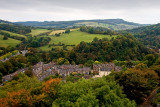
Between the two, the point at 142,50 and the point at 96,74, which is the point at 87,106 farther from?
the point at 142,50

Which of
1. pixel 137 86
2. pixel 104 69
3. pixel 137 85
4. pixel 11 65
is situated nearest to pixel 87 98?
pixel 137 86

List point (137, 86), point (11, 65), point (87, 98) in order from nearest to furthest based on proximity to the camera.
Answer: point (87, 98), point (137, 86), point (11, 65)

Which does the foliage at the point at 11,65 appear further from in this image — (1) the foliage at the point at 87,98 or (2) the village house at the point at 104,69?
(1) the foliage at the point at 87,98

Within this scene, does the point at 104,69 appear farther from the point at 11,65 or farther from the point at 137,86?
the point at 11,65

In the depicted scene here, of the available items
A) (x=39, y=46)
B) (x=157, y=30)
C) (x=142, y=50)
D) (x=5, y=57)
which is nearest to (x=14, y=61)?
(x=5, y=57)

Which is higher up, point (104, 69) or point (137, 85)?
point (137, 85)

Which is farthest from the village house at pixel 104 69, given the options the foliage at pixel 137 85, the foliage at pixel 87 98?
the foliage at pixel 87 98

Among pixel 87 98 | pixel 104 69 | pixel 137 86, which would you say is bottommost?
pixel 104 69

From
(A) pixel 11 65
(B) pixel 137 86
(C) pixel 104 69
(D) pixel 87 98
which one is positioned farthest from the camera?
(A) pixel 11 65

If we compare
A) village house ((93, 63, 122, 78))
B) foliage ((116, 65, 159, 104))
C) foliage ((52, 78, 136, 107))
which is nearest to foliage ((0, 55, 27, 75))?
village house ((93, 63, 122, 78))

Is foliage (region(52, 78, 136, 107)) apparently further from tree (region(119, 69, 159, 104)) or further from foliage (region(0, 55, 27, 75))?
foliage (region(0, 55, 27, 75))

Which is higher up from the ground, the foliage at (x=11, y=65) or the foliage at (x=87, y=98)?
the foliage at (x=87, y=98)
